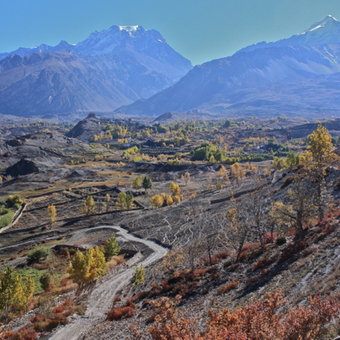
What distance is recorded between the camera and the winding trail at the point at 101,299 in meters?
40.8

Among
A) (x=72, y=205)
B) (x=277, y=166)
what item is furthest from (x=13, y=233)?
(x=277, y=166)

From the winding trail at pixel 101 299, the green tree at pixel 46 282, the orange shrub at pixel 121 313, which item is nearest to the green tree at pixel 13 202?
the winding trail at pixel 101 299

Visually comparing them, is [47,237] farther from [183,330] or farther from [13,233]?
[183,330]

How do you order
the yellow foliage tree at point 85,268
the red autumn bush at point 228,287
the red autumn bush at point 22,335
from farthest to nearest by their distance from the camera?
the yellow foliage tree at point 85,268
the red autumn bush at point 22,335
the red autumn bush at point 228,287

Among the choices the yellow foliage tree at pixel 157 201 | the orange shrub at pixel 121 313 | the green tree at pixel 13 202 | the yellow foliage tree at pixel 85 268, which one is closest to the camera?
the orange shrub at pixel 121 313

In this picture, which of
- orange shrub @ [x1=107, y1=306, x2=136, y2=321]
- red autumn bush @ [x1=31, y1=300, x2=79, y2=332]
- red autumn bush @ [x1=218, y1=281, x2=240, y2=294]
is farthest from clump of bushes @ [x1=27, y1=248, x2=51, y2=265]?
red autumn bush @ [x1=218, y1=281, x2=240, y2=294]

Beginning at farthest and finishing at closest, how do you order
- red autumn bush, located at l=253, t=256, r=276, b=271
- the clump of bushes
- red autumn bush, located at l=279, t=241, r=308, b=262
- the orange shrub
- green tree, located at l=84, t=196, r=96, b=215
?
green tree, located at l=84, t=196, r=96, b=215 < the clump of bushes < the orange shrub < red autumn bush, located at l=253, t=256, r=276, b=271 < red autumn bush, located at l=279, t=241, r=308, b=262

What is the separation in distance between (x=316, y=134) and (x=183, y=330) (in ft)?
171

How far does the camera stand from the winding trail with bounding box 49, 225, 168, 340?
40.8 meters

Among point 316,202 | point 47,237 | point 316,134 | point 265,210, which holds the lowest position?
point 47,237

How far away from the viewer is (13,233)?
118 metres

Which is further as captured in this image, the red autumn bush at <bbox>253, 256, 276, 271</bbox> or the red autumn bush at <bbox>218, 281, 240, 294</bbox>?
the red autumn bush at <bbox>253, 256, 276, 271</bbox>

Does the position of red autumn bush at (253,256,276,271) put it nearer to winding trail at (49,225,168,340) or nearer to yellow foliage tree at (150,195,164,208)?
winding trail at (49,225,168,340)

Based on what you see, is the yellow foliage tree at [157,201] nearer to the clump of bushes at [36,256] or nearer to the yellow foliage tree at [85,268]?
the clump of bushes at [36,256]
